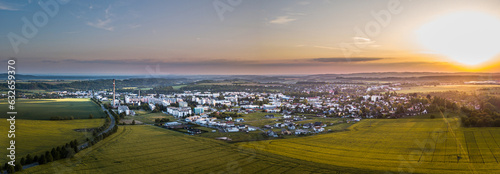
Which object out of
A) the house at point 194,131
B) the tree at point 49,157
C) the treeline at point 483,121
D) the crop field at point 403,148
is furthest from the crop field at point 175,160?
the treeline at point 483,121

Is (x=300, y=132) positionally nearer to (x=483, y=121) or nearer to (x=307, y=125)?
(x=307, y=125)

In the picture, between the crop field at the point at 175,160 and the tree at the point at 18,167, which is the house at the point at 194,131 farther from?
the tree at the point at 18,167

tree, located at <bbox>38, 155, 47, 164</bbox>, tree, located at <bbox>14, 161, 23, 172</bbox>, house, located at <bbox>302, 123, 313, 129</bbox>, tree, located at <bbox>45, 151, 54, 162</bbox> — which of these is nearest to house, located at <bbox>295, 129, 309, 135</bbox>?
house, located at <bbox>302, 123, 313, 129</bbox>

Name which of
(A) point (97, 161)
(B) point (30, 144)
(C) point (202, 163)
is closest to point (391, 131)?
(C) point (202, 163)

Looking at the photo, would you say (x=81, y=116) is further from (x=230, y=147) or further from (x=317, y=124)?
(x=317, y=124)

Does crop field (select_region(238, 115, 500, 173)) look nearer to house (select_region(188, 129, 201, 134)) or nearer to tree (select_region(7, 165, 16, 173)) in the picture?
house (select_region(188, 129, 201, 134))

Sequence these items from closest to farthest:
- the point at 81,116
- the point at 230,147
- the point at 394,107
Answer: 1. the point at 230,147
2. the point at 81,116
3. the point at 394,107

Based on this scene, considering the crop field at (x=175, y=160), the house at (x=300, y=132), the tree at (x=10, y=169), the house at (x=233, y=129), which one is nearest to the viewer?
the tree at (x=10, y=169)
